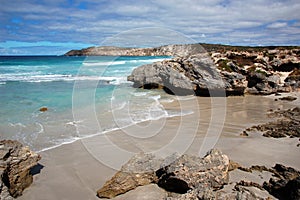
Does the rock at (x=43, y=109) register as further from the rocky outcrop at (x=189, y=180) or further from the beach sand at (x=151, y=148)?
the rocky outcrop at (x=189, y=180)

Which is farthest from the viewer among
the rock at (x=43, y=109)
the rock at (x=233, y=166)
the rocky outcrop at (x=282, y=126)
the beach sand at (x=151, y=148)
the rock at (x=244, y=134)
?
the rock at (x=43, y=109)

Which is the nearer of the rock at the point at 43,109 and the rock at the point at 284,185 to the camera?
the rock at the point at 284,185

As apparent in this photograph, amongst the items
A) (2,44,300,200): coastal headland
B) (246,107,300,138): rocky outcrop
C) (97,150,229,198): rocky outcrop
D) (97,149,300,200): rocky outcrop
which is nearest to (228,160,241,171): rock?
(2,44,300,200): coastal headland

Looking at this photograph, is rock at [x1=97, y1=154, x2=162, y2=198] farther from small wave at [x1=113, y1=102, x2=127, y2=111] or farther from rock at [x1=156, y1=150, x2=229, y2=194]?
small wave at [x1=113, y1=102, x2=127, y2=111]

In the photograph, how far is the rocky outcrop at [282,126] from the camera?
33.3 ft

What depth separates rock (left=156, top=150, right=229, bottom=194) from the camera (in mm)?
5809

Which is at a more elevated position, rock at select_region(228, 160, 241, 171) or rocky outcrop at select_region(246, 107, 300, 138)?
rock at select_region(228, 160, 241, 171)

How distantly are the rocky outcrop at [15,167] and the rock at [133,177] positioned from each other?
6.05 ft

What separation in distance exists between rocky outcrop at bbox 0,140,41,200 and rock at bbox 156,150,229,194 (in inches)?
126

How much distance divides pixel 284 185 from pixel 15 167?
6.08 m

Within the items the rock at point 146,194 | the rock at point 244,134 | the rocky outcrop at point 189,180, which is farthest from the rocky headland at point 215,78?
the rock at point 146,194

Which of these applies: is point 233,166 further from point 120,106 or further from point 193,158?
point 120,106

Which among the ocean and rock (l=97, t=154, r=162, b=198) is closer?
rock (l=97, t=154, r=162, b=198)

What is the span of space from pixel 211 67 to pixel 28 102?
13444 millimetres
